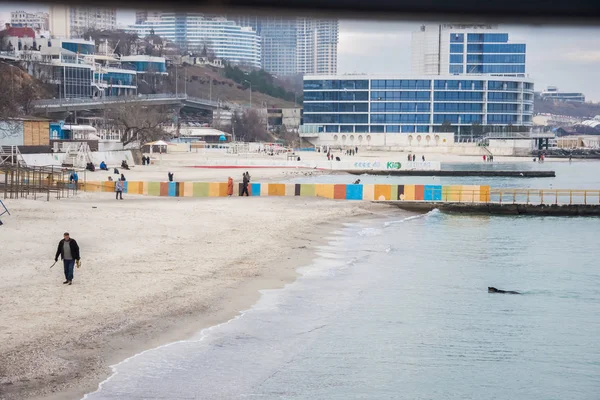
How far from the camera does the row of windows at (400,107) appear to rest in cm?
16500

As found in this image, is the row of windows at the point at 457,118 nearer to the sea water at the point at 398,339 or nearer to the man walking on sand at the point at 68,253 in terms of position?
the sea water at the point at 398,339

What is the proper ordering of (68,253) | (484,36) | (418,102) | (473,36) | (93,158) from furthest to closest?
1. (418,102)
2. (93,158)
3. (484,36)
4. (473,36)
5. (68,253)

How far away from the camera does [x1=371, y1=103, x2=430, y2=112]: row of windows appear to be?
165000 millimetres

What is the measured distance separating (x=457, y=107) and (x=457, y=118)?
2.23 meters

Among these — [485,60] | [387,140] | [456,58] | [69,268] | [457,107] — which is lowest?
[69,268]

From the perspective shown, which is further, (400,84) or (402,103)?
(402,103)

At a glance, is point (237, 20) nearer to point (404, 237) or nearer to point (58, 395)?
point (58, 395)

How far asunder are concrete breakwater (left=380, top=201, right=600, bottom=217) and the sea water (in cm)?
2046

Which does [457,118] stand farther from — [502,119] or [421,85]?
[502,119]

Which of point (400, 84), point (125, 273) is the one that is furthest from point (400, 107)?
point (125, 273)

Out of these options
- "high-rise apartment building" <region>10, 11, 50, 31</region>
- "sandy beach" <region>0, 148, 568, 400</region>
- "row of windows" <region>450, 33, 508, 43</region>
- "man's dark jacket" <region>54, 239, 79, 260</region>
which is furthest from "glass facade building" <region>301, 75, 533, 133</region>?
"high-rise apartment building" <region>10, 11, 50, 31</region>

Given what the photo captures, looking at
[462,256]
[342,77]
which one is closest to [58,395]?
[462,256]

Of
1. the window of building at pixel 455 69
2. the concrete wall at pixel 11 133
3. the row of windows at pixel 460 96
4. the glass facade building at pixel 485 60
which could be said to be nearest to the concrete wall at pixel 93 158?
the concrete wall at pixel 11 133

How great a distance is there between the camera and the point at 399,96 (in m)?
170
